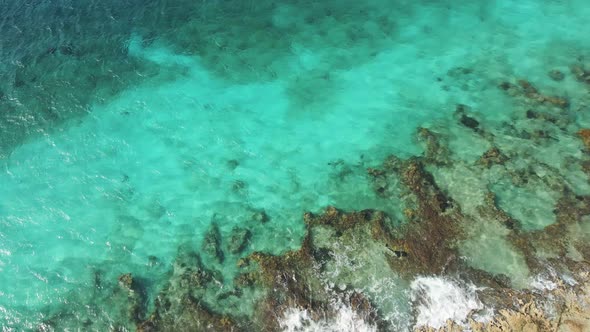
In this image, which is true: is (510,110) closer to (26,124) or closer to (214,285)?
(214,285)

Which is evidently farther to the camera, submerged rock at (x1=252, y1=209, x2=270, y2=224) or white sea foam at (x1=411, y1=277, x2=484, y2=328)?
submerged rock at (x1=252, y1=209, x2=270, y2=224)

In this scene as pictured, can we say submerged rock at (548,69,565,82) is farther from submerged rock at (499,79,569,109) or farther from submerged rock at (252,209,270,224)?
submerged rock at (252,209,270,224)

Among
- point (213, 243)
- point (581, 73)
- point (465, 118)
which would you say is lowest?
point (213, 243)

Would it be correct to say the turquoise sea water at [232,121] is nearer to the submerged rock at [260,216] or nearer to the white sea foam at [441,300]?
the submerged rock at [260,216]

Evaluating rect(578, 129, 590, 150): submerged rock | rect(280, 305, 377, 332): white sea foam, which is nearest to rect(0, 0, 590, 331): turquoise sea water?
rect(578, 129, 590, 150): submerged rock

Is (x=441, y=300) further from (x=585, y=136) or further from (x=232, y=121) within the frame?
(x=232, y=121)

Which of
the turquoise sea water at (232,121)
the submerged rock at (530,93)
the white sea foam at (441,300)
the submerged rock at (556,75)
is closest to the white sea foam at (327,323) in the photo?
the turquoise sea water at (232,121)

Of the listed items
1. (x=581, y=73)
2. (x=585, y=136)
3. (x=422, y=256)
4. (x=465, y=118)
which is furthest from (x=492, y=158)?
(x=581, y=73)

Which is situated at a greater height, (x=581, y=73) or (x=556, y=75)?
(x=581, y=73)
